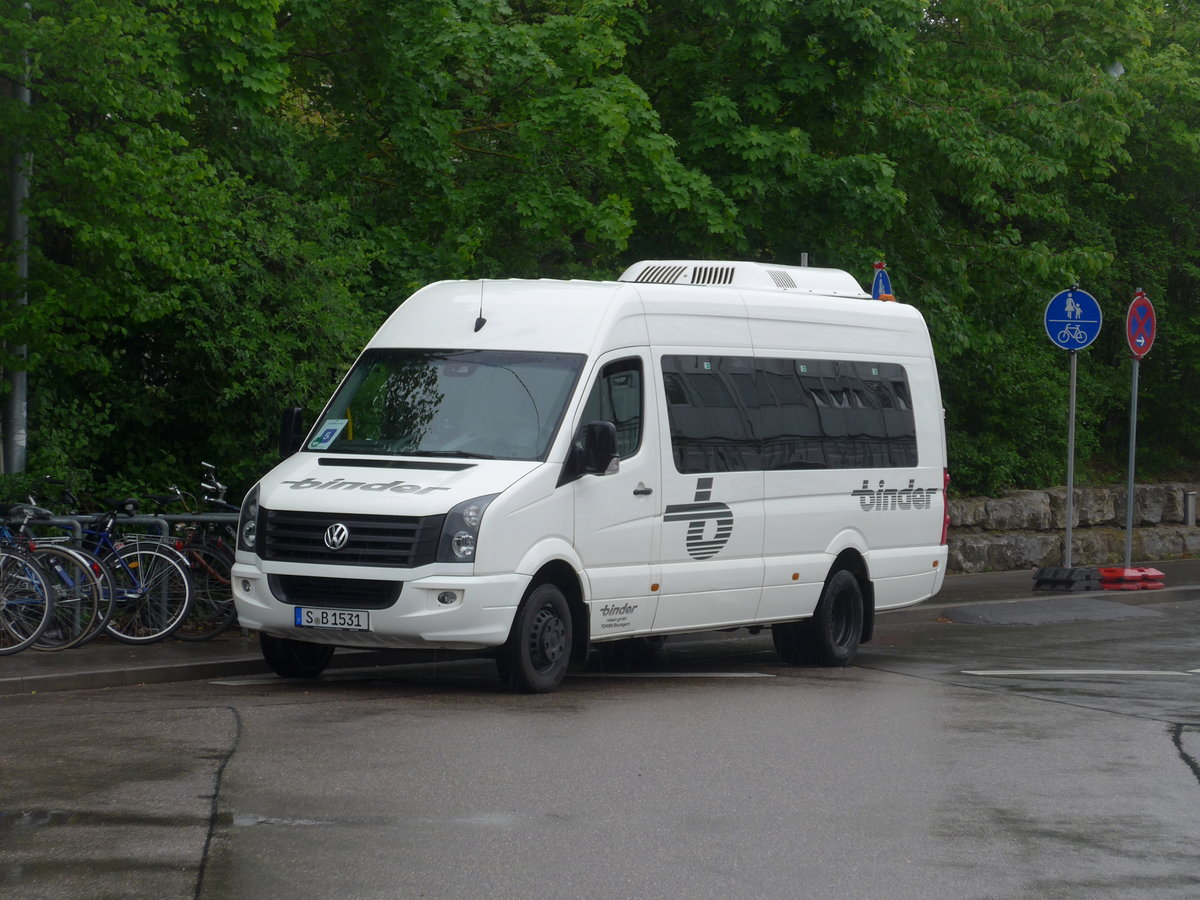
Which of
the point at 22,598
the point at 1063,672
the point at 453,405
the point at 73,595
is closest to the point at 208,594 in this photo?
the point at 73,595

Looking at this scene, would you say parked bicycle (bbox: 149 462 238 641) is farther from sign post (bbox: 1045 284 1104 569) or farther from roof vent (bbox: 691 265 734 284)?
sign post (bbox: 1045 284 1104 569)

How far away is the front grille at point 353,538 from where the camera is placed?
422 inches

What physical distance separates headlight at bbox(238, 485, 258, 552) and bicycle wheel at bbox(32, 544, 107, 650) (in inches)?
80.1

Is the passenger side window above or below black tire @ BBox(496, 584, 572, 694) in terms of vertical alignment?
above

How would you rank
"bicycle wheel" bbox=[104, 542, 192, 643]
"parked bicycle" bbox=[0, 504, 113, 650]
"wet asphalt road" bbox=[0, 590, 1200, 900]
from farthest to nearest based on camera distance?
1. "bicycle wheel" bbox=[104, 542, 192, 643]
2. "parked bicycle" bbox=[0, 504, 113, 650]
3. "wet asphalt road" bbox=[0, 590, 1200, 900]

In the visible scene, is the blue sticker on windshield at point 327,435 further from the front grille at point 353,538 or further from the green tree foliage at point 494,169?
the green tree foliage at point 494,169

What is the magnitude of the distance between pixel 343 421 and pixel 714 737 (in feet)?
12.4

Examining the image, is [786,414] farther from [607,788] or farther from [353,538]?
[607,788]

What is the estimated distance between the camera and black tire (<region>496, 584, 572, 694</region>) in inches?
435

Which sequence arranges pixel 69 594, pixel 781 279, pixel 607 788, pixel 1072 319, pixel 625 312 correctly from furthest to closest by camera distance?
1. pixel 1072 319
2. pixel 781 279
3. pixel 69 594
4. pixel 625 312
5. pixel 607 788

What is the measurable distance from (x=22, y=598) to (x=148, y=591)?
1.07 meters

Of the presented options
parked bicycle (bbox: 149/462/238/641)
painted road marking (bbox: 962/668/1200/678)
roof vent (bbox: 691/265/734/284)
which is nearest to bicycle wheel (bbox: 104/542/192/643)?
parked bicycle (bbox: 149/462/238/641)

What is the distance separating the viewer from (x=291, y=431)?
12.4m

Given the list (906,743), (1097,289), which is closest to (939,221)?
(1097,289)
